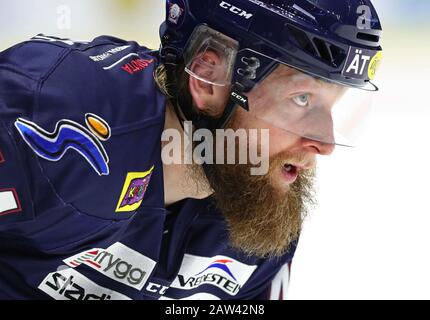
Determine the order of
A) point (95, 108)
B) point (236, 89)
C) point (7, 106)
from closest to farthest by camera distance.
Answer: point (7, 106) < point (95, 108) < point (236, 89)

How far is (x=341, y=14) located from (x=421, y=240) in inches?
49.2

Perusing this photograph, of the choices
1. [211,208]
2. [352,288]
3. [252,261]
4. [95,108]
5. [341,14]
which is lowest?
[352,288]

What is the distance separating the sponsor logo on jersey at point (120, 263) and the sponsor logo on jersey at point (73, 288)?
4 centimetres

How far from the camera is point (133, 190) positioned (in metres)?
1.80

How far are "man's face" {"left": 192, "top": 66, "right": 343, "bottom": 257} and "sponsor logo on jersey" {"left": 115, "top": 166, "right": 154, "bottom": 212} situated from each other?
23cm

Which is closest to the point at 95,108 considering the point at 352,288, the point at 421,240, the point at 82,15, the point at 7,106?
the point at 7,106

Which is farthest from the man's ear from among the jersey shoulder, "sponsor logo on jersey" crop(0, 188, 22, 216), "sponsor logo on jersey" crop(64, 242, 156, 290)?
"sponsor logo on jersey" crop(0, 188, 22, 216)

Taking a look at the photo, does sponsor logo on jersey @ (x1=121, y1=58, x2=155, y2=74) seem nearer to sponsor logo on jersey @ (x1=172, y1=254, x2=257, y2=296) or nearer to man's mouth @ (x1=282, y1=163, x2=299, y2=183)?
man's mouth @ (x1=282, y1=163, x2=299, y2=183)

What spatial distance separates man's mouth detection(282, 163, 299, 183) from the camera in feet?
6.56

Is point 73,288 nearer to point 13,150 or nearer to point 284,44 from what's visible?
point 13,150

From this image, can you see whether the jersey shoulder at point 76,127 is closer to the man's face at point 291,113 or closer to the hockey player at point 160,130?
the hockey player at point 160,130

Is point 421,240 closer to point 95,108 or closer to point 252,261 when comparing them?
point 252,261

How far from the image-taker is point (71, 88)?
164 centimetres

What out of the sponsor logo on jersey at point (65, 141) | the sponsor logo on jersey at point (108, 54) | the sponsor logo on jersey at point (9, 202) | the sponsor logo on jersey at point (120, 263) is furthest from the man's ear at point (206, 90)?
the sponsor logo on jersey at point (9, 202)
